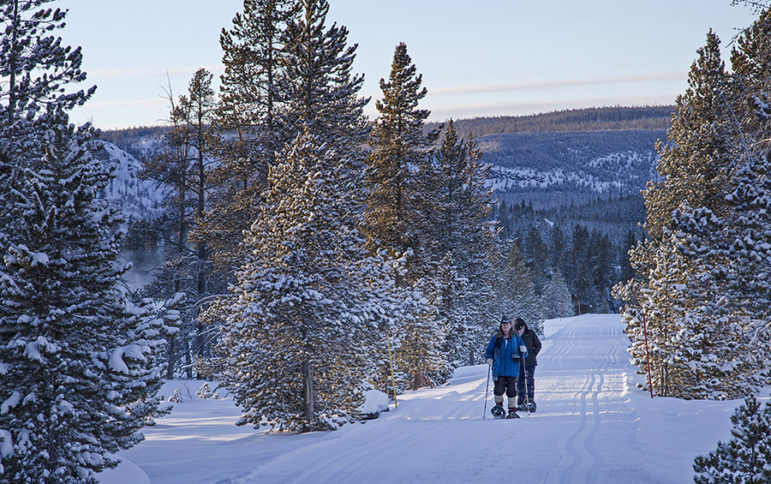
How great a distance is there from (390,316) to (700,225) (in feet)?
21.4

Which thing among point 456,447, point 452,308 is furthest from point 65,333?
point 452,308

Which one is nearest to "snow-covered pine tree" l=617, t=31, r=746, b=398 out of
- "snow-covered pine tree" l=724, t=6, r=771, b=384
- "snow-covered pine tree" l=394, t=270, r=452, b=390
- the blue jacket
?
"snow-covered pine tree" l=724, t=6, r=771, b=384

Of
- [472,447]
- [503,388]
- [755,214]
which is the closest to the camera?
[755,214]

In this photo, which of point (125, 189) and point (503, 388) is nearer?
point (503, 388)

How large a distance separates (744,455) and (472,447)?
Result: 4.40 m

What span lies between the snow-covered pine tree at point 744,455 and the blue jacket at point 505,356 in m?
6.73

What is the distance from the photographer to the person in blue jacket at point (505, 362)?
508 inches

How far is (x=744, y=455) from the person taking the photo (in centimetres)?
570

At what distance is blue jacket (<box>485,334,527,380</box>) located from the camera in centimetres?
1288

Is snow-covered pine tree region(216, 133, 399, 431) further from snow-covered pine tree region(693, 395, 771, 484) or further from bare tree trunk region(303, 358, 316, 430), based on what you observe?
snow-covered pine tree region(693, 395, 771, 484)

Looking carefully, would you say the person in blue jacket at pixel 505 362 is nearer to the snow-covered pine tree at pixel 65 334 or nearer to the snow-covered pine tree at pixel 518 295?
the snow-covered pine tree at pixel 65 334

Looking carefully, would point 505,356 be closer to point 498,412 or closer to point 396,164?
point 498,412

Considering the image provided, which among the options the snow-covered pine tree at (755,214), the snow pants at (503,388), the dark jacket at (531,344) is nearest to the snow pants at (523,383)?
the dark jacket at (531,344)

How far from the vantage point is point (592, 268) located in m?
115
